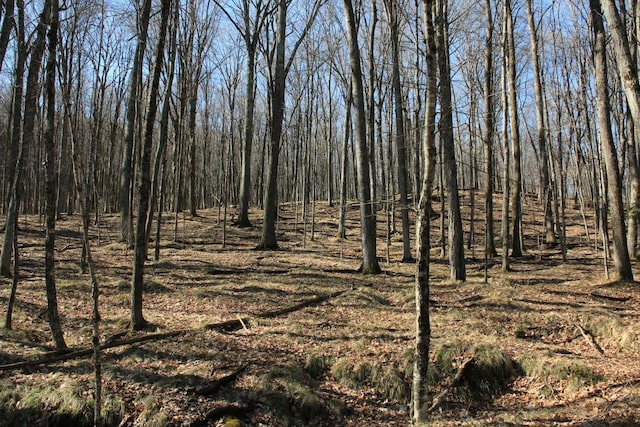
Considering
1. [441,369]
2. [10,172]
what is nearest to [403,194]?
[441,369]

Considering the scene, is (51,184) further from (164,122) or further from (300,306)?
(300,306)

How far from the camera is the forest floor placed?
207 inches

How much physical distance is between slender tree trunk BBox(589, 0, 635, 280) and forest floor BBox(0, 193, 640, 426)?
66 centimetres

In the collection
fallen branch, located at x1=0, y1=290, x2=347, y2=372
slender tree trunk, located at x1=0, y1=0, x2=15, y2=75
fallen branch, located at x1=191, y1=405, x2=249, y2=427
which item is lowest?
fallen branch, located at x1=191, y1=405, x2=249, y2=427

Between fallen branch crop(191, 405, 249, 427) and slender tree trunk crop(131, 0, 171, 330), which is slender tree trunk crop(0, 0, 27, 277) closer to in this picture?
slender tree trunk crop(131, 0, 171, 330)

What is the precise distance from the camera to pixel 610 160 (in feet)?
33.2

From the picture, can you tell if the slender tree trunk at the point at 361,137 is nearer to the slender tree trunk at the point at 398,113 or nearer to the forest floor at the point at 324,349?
the forest floor at the point at 324,349

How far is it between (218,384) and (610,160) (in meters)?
10.3

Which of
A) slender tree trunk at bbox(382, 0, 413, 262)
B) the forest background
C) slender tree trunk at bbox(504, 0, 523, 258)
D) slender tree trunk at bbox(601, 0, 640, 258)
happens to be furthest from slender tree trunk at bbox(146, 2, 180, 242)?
slender tree trunk at bbox(504, 0, 523, 258)

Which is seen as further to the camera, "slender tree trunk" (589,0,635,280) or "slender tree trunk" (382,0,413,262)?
"slender tree trunk" (382,0,413,262)

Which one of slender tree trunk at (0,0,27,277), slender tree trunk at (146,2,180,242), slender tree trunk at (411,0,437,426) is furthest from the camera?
slender tree trunk at (146,2,180,242)

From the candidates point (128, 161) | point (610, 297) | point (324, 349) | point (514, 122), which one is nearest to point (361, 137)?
point (514, 122)

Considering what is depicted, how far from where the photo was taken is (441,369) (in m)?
6.33

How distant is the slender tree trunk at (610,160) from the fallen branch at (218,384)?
9.30 m
